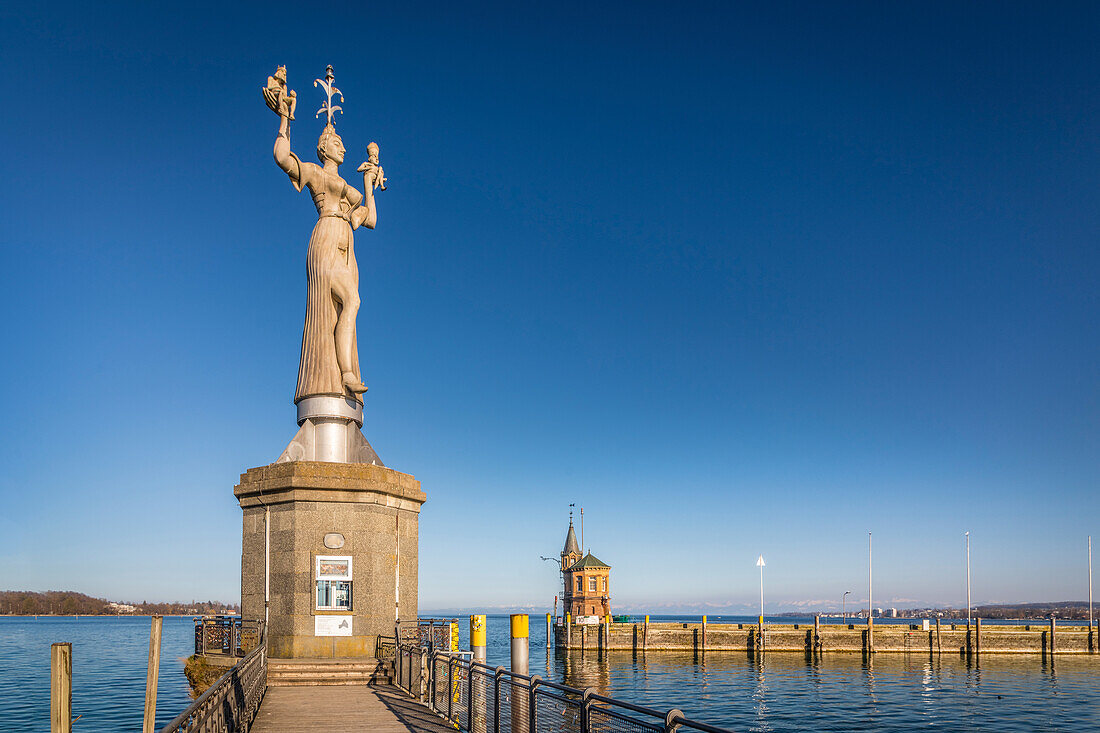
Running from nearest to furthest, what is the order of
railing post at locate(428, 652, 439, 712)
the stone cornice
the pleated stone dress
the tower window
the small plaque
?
1. railing post at locate(428, 652, 439, 712)
2. the small plaque
3. the tower window
4. the stone cornice
5. the pleated stone dress

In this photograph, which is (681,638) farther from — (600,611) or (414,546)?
(414,546)

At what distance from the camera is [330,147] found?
79.9ft

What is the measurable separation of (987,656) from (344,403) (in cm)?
6877

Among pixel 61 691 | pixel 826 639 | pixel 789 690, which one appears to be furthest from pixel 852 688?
pixel 61 691

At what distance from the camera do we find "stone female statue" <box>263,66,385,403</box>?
23266 mm

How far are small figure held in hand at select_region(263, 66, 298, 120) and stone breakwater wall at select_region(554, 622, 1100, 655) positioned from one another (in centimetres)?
5785

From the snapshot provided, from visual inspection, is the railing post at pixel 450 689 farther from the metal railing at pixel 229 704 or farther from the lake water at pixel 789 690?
the lake water at pixel 789 690

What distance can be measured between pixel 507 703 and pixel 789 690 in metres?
40.7

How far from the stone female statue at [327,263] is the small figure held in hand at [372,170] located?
738mm

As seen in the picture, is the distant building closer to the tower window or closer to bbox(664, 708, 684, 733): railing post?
the tower window

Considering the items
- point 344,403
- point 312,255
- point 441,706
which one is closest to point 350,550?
point 344,403

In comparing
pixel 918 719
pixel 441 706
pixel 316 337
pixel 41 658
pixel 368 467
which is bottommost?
pixel 41 658

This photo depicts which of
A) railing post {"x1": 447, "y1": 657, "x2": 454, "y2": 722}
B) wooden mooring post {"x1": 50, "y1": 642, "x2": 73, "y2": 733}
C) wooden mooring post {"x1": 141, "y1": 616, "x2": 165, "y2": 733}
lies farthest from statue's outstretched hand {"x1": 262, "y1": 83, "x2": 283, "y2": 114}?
wooden mooring post {"x1": 50, "y1": 642, "x2": 73, "y2": 733}

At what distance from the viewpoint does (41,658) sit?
81000 millimetres
